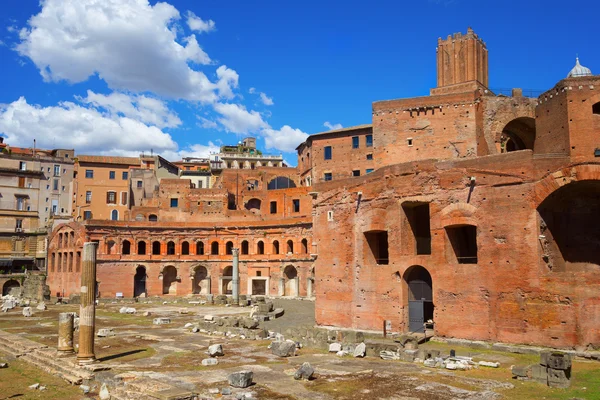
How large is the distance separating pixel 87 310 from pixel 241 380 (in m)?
6.46

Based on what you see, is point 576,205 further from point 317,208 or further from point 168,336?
point 168,336

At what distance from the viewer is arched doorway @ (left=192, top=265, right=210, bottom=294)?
5128cm

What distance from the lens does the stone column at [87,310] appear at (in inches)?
680

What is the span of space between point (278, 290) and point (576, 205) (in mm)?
30837

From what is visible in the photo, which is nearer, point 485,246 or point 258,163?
point 485,246

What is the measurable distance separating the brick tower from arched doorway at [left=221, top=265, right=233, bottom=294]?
2654cm

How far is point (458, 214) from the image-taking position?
21.1 metres

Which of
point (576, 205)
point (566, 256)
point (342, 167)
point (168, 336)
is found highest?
point (342, 167)

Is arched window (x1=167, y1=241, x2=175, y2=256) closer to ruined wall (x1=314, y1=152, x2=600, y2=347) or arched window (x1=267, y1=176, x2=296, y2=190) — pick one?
arched window (x1=267, y1=176, x2=296, y2=190)

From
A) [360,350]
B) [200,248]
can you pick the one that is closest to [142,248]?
[200,248]

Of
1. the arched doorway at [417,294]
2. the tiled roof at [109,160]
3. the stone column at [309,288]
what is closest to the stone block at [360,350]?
the arched doorway at [417,294]

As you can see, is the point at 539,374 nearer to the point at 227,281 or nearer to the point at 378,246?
the point at 378,246

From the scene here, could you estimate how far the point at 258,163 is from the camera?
73.6m

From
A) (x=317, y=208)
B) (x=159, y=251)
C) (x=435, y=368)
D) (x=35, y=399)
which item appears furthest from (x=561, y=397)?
(x=159, y=251)
